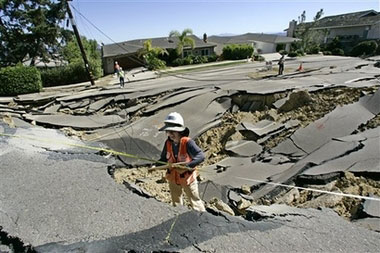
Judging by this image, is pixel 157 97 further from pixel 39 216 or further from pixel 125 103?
pixel 39 216

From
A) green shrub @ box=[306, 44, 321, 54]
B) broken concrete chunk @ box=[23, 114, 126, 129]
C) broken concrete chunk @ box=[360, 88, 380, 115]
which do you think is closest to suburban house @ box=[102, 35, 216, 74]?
green shrub @ box=[306, 44, 321, 54]

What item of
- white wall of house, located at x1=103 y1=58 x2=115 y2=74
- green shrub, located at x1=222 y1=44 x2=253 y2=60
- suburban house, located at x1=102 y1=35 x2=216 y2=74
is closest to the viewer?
white wall of house, located at x1=103 y1=58 x2=115 y2=74

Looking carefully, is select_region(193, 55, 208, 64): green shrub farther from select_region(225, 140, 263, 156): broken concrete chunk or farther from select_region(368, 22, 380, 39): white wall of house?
select_region(368, 22, 380, 39): white wall of house

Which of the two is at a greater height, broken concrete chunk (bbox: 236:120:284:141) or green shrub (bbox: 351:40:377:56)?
green shrub (bbox: 351:40:377:56)

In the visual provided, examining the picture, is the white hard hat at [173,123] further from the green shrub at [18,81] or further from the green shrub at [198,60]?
the green shrub at [198,60]

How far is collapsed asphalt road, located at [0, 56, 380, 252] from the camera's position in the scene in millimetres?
2914

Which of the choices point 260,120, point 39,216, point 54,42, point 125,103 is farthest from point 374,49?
point 39,216

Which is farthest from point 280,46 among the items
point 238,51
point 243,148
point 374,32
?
point 243,148

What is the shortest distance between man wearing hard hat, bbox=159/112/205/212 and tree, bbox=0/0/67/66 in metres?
22.1

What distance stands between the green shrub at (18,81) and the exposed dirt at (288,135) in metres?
12.9

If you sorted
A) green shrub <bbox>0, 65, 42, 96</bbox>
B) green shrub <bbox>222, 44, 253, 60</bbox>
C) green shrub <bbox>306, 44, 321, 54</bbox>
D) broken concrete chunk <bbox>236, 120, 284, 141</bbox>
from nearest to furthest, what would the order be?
broken concrete chunk <bbox>236, 120, 284, 141</bbox>
green shrub <bbox>0, 65, 42, 96</bbox>
green shrub <bbox>222, 44, 253, 60</bbox>
green shrub <bbox>306, 44, 321, 54</bbox>

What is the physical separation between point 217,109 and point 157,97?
9.74 feet

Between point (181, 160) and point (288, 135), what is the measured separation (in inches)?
175

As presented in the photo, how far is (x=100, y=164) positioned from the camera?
512cm
